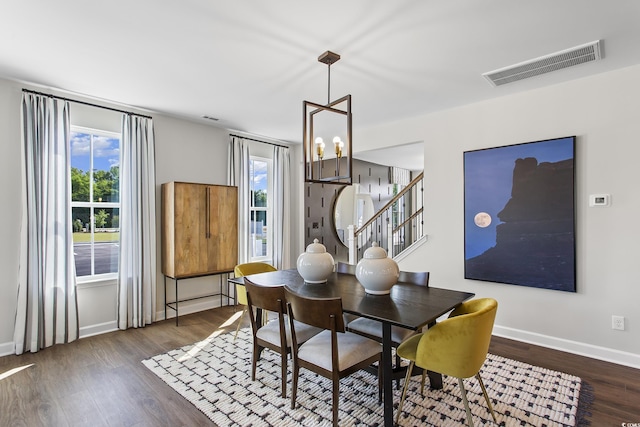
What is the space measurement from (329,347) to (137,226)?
3.07 m

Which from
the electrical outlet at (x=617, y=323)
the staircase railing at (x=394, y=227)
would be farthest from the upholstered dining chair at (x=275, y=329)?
the electrical outlet at (x=617, y=323)

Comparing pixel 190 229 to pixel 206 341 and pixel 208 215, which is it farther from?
pixel 206 341

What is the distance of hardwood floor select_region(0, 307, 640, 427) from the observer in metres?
2.25

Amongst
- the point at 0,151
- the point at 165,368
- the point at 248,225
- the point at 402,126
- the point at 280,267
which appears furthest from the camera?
the point at 280,267

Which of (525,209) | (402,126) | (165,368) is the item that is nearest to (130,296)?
(165,368)

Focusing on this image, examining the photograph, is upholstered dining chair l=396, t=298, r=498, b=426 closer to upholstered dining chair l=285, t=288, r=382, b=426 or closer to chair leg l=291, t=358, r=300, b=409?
upholstered dining chair l=285, t=288, r=382, b=426

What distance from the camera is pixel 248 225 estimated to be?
17.6 ft

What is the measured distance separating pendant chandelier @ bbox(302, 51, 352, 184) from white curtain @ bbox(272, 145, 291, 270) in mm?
748

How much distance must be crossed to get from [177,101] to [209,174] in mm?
1280

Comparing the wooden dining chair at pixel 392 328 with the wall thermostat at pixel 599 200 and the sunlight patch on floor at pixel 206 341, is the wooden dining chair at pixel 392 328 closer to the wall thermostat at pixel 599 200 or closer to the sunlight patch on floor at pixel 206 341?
the sunlight patch on floor at pixel 206 341

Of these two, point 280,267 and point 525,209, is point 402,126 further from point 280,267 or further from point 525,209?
point 280,267

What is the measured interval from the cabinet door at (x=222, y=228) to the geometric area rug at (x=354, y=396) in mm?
1607

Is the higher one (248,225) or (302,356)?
(248,225)

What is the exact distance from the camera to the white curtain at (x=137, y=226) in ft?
13.2
